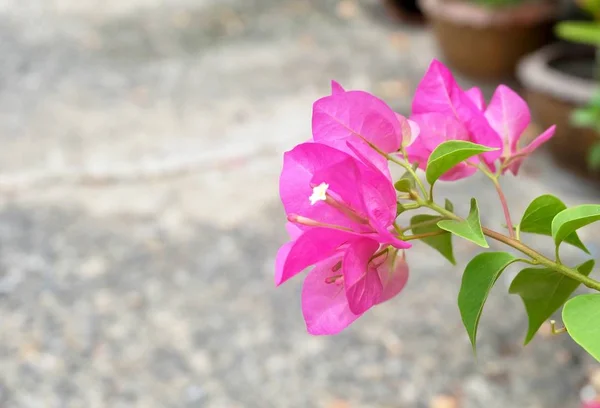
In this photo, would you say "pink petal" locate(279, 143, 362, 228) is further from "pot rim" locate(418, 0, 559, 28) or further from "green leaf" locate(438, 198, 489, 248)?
"pot rim" locate(418, 0, 559, 28)

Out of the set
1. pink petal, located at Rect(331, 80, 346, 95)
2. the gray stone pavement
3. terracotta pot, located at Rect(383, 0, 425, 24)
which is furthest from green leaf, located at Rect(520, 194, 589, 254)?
terracotta pot, located at Rect(383, 0, 425, 24)

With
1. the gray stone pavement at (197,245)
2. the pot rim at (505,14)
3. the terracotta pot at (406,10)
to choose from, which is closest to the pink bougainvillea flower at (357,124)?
the gray stone pavement at (197,245)

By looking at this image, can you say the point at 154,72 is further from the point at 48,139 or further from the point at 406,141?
the point at 406,141

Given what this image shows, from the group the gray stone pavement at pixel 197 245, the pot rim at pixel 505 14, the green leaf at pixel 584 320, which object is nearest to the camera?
the green leaf at pixel 584 320

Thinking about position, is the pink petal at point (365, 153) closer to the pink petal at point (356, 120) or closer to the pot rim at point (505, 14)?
the pink petal at point (356, 120)

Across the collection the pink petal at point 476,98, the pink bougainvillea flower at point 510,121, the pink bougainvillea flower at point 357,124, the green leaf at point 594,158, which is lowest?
the green leaf at point 594,158
